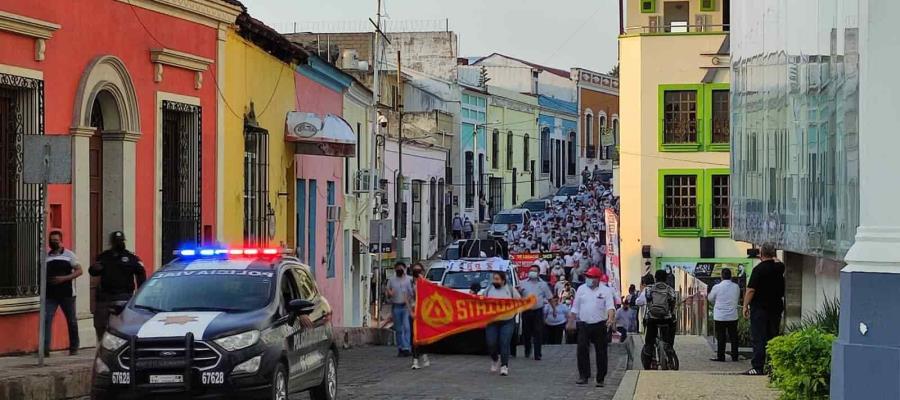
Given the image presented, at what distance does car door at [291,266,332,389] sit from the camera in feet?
50.3

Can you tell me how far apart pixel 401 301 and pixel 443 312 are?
3.25 metres

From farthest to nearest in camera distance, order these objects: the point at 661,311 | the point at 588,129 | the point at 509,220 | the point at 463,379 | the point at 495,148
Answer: the point at 588,129 → the point at 495,148 → the point at 509,220 → the point at 661,311 → the point at 463,379

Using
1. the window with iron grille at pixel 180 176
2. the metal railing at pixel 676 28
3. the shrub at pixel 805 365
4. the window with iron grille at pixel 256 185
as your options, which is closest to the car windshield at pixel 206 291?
the shrub at pixel 805 365

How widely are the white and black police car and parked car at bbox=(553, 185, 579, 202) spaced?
65.1 m

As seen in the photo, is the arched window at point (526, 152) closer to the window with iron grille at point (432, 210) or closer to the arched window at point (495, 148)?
the arched window at point (495, 148)

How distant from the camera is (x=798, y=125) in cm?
1744

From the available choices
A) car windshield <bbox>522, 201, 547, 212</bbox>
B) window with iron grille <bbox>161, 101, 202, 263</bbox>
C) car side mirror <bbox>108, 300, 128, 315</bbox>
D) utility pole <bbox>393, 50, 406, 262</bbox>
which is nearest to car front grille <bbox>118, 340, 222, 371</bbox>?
car side mirror <bbox>108, 300, 128, 315</bbox>

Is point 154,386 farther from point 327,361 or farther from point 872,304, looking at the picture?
point 872,304

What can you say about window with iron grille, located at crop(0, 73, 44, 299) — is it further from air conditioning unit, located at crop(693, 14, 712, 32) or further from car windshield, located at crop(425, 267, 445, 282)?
air conditioning unit, located at crop(693, 14, 712, 32)

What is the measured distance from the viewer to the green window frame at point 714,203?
4812 centimetres

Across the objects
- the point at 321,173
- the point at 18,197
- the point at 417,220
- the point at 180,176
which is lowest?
the point at 417,220

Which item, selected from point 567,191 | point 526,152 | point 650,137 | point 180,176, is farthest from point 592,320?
point 567,191

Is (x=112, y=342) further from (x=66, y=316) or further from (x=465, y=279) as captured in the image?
(x=465, y=279)

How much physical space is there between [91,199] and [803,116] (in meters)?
10.5
